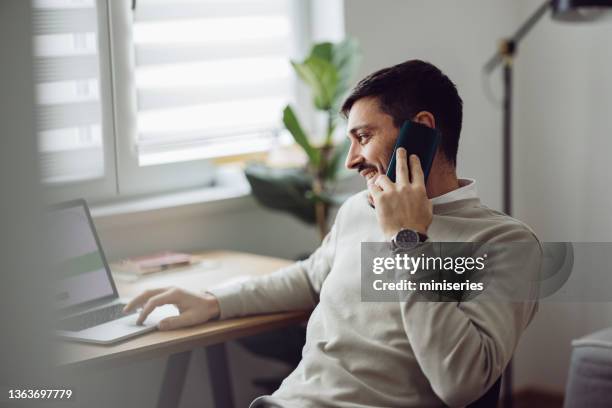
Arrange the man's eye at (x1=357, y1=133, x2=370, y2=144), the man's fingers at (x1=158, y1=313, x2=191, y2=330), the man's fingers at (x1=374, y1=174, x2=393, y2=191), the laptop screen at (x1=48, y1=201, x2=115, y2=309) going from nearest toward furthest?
the man's fingers at (x1=374, y1=174, x2=393, y2=191) < the man's eye at (x1=357, y1=133, x2=370, y2=144) < the man's fingers at (x1=158, y1=313, x2=191, y2=330) < the laptop screen at (x1=48, y1=201, x2=115, y2=309)

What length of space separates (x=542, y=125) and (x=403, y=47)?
1.75ft

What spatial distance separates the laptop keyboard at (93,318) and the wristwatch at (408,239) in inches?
25.0

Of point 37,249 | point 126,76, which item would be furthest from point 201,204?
point 37,249

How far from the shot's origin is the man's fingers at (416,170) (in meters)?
1.22

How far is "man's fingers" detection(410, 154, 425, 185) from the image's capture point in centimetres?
122

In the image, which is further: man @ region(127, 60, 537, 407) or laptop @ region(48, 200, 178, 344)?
laptop @ region(48, 200, 178, 344)

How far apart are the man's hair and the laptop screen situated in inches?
26.1

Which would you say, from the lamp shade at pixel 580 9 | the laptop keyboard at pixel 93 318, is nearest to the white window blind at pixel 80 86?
the laptop keyboard at pixel 93 318

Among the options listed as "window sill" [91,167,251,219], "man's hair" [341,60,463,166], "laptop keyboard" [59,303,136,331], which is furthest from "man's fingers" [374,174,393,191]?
"window sill" [91,167,251,219]

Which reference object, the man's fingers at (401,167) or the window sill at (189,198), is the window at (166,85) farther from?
the man's fingers at (401,167)

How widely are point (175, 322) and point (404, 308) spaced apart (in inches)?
19.7

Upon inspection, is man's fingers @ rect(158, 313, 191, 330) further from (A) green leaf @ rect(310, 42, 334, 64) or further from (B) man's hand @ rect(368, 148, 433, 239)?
(A) green leaf @ rect(310, 42, 334, 64)

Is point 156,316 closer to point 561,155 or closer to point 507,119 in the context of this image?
point 507,119

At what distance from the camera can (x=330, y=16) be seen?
7.77ft
